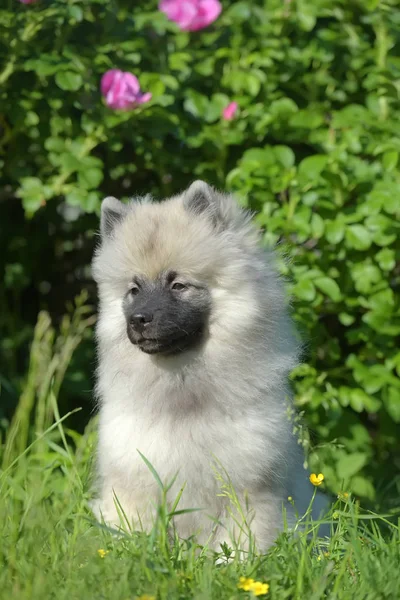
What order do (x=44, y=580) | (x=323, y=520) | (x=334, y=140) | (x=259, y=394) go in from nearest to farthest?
(x=44, y=580)
(x=323, y=520)
(x=259, y=394)
(x=334, y=140)

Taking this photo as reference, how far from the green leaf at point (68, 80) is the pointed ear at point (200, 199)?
1087 millimetres

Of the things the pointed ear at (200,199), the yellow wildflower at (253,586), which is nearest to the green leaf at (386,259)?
the pointed ear at (200,199)

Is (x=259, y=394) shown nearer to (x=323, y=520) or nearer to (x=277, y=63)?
(x=323, y=520)

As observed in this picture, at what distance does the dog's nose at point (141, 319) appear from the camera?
360 centimetres

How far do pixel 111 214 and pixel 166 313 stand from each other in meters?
0.67

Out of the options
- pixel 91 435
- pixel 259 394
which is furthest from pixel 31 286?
pixel 259 394

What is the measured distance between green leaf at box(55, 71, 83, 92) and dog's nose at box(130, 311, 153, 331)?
1539 millimetres

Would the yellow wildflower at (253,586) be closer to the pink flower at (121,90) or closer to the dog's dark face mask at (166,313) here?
the dog's dark face mask at (166,313)

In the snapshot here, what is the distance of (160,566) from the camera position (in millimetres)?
2980

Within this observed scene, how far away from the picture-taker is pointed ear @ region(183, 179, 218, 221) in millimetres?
3830

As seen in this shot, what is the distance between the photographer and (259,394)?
3.73 metres

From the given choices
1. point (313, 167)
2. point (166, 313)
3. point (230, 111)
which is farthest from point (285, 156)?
point (166, 313)

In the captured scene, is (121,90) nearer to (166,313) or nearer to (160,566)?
(166,313)

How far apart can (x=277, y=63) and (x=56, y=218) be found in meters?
1.89
